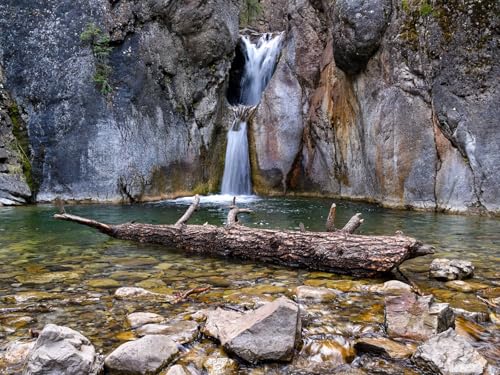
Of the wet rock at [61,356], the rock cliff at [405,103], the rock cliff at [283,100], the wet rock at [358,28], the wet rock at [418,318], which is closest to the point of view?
the wet rock at [61,356]

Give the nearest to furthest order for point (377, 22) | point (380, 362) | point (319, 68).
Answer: point (380, 362)
point (377, 22)
point (319, 68)

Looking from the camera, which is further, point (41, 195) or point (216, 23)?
point (216, 23)

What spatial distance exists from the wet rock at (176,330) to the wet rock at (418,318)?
1.69m

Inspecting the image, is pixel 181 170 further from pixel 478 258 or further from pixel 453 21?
pixel 478 258

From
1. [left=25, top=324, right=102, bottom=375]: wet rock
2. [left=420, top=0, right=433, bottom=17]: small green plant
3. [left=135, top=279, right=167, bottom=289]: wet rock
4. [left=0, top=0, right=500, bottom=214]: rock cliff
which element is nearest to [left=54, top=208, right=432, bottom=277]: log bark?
[left=135, top=279, right=167, bottom=289]: wet rock

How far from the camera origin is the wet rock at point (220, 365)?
2.97 m

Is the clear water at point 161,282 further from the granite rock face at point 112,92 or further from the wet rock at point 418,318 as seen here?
the granite rock face at point 112,92

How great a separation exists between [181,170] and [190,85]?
422cm

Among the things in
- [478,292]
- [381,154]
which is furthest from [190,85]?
[478,292]

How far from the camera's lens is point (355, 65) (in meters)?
16.3

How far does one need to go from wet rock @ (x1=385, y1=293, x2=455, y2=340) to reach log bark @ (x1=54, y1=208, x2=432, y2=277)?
3.99 ft

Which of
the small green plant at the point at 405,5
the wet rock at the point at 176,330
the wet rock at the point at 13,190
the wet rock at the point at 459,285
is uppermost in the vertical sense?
the small green plant at the point at 405,5

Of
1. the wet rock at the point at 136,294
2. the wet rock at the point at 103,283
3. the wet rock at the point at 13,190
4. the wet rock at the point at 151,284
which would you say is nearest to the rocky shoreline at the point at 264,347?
the wet rock at the point at 136,294

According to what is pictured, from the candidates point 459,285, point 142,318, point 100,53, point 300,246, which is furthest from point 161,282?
point 100,53
